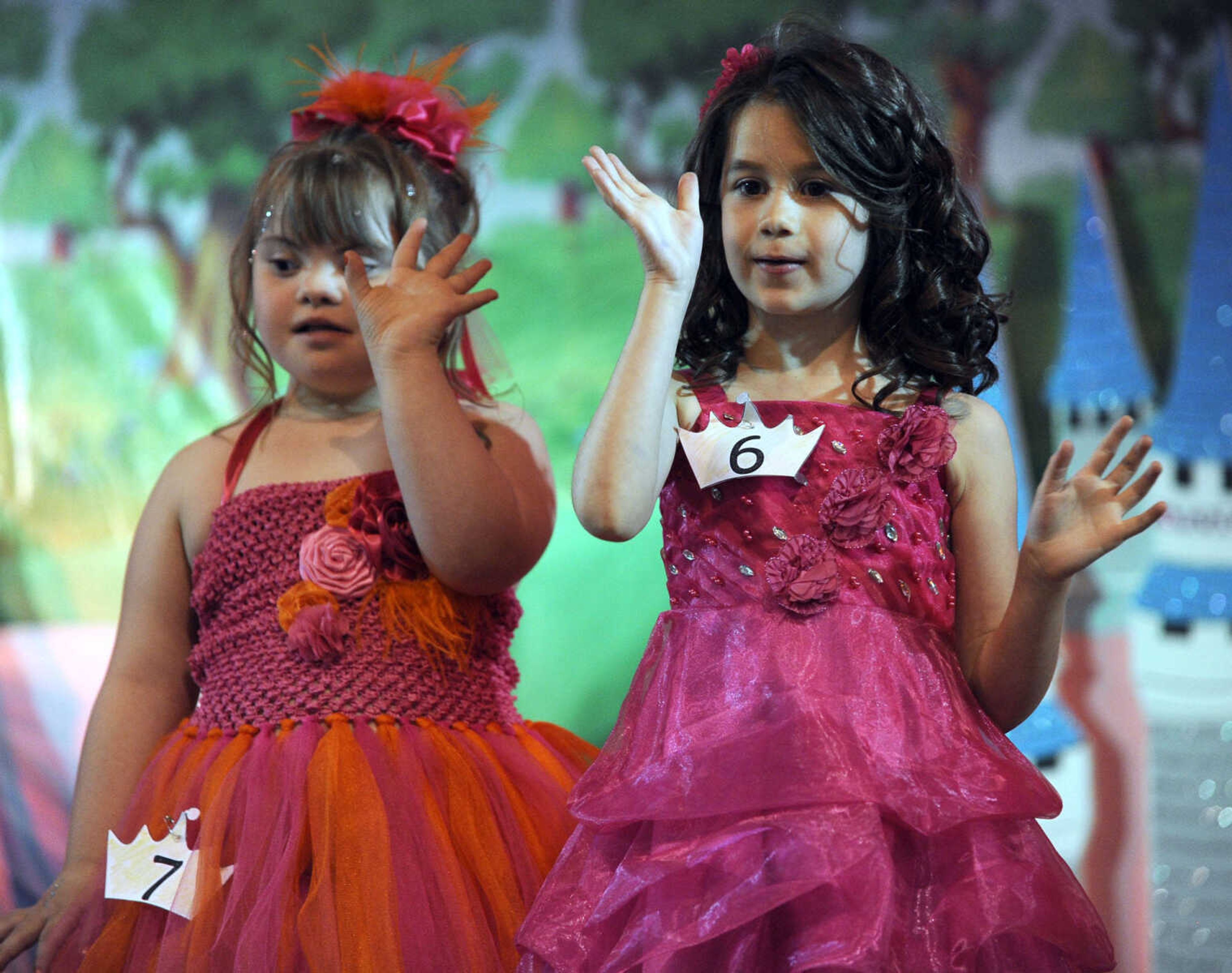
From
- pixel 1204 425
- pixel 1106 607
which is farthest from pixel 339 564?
pixel 1204 425

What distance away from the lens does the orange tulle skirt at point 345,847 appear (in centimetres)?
110

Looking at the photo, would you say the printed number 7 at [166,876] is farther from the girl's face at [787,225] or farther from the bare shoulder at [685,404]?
the girl's face at [787,225]

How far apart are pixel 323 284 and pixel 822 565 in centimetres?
57

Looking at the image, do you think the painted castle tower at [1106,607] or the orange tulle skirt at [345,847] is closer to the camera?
the orange tulle skirt at [345,847]

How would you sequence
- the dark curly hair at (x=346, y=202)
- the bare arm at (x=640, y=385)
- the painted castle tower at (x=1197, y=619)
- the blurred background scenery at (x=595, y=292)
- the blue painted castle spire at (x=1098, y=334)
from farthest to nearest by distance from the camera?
1. the blue painted castle spire at (x=1098, y=334)
2. the blurred background scenery at (x=595, y=292)
3. the painted castle tower at (x=1197, y=619)
4. the dark curly hair at (x=346, y=202)
5. the bare arm at (x=640, y=385)

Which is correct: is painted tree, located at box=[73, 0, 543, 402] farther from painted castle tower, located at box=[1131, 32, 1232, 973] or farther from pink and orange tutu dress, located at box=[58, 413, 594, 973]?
painted castle tower, located at box=[1131, 32, 1232, 973]

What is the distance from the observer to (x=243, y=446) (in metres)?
1.41

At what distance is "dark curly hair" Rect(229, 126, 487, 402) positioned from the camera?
1354mm

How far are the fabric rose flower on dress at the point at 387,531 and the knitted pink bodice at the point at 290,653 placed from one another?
0.14ft

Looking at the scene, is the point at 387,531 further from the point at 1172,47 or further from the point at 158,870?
the point at 1172,47

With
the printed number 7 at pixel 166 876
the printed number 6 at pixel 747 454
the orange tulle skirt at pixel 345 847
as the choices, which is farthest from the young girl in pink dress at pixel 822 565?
the printed number 7 at pixel 166 876

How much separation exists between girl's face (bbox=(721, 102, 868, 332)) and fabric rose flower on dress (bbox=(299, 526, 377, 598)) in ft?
1.40

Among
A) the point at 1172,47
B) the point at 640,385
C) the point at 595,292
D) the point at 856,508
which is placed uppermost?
the point at 1172,47

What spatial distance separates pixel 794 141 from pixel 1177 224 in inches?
48.7
